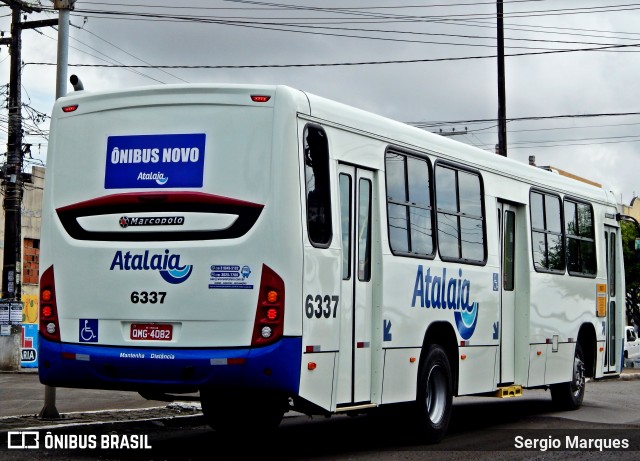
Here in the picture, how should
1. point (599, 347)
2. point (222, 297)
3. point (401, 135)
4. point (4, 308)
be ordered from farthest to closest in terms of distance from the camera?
point (4, 308) → point (599, 347) → point (401, 135) → point (222, 297)

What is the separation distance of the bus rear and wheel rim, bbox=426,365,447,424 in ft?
10.7

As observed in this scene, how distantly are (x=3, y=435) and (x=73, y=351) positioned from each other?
1.74 m

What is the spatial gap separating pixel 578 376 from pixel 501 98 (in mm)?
16001

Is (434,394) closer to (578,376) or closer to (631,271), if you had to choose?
(578,376)

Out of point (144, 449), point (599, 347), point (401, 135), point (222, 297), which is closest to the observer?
point (222, 297)

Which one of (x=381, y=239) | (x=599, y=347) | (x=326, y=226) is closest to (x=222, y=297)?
(x=326, y=226)

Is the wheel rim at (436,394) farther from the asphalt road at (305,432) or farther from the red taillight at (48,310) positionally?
the red taillight at (48,310)

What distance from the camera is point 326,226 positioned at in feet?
35.7

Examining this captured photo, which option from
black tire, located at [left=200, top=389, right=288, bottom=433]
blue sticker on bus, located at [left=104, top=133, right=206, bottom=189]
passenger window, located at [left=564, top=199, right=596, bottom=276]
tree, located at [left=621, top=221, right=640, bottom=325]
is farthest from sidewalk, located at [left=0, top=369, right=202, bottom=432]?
tree, located at [left=621, top=221, right=640, bottom=325]

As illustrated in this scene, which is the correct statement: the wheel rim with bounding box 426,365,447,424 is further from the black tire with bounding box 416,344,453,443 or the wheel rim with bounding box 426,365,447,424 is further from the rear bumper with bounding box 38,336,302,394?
the rear bumper with bounding box 38,336,302,394

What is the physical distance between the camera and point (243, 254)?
10.3 metres

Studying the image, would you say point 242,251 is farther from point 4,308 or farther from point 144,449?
point 4,308

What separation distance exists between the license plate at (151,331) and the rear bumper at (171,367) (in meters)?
0.11

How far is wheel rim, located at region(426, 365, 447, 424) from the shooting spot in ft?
42.8
